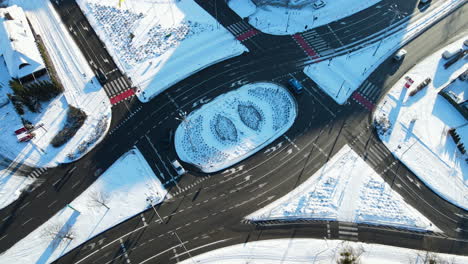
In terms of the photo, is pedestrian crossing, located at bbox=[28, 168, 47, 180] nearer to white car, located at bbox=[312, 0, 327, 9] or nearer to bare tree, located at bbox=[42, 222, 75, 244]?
bare tree, located at bbox=[42, 222, 75, 244]

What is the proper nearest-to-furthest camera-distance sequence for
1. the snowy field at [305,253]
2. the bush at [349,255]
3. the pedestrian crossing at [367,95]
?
the bush at [349,255] < the snowy field at [305,253] < the pedestrian crossing at [367,95]

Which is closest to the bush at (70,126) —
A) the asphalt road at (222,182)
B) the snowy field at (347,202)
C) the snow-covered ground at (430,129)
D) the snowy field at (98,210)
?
the asphalt road at (222,182)

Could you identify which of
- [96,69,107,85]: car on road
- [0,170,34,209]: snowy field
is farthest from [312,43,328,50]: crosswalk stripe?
[0,170,34,209]: snowy field

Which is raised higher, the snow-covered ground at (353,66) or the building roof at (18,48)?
the building roof at (18,48)

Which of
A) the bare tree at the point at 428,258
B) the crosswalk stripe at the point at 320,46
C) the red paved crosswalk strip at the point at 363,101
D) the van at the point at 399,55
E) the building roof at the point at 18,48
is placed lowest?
the bare tree at the point at 428,258

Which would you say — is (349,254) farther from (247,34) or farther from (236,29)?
(236,29)

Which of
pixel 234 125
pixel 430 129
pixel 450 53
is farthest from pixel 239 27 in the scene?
pixel 450 53

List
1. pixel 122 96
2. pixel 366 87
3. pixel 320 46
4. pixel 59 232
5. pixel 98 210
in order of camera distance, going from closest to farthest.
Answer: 1. pixel 59 232
2. pixel 98 210
3. pixel 122 96
4. pixel 366 87
5. pixel 320 46

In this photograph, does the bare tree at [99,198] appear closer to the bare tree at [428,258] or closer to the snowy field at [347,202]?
the snowy field at [347,202]
